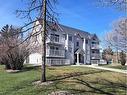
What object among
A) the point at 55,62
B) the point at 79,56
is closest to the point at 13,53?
the point at 55,62

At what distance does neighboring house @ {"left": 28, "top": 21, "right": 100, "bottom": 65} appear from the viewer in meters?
43.5

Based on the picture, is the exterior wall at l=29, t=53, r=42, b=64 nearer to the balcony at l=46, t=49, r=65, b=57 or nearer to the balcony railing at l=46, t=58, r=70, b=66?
the balcony at l=46, t=49, r=65, b=57

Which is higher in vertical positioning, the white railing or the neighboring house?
the neighboring house

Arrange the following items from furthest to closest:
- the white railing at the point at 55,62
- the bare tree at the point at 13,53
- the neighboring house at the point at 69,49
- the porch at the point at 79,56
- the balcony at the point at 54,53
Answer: the porch at the point at 79,56 → the neighboring house at the point at 69,49 → the balcony at the point at 54,53 → the white railing at the point at 55,62 → the bare tree at the point at 13,53

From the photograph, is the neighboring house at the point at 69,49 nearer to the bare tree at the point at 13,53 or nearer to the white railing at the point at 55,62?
the white railing at the point at 55,62

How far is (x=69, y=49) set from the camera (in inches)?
1996

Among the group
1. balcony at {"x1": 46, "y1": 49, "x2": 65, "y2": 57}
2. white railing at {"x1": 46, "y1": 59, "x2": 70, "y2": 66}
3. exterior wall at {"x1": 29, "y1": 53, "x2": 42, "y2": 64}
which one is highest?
balcony at {"x1": 46, "y1": 49, "x2": 65, "y2": 57}

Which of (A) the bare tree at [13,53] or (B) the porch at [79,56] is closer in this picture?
(A) the bare tree at [13,53]

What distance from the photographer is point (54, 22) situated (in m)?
17.0

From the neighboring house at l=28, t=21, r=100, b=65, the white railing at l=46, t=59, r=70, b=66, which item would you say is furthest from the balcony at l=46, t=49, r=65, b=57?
the white railing at l=46, t=59, r=70, b=66

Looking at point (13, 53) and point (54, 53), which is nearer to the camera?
point (13, 53)

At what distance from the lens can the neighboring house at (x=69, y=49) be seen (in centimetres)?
4351

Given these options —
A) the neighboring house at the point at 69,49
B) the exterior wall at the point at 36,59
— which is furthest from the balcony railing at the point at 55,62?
the exterior wall at the point at 36,59

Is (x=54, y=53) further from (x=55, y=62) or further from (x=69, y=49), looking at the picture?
(x=69, y=49)
